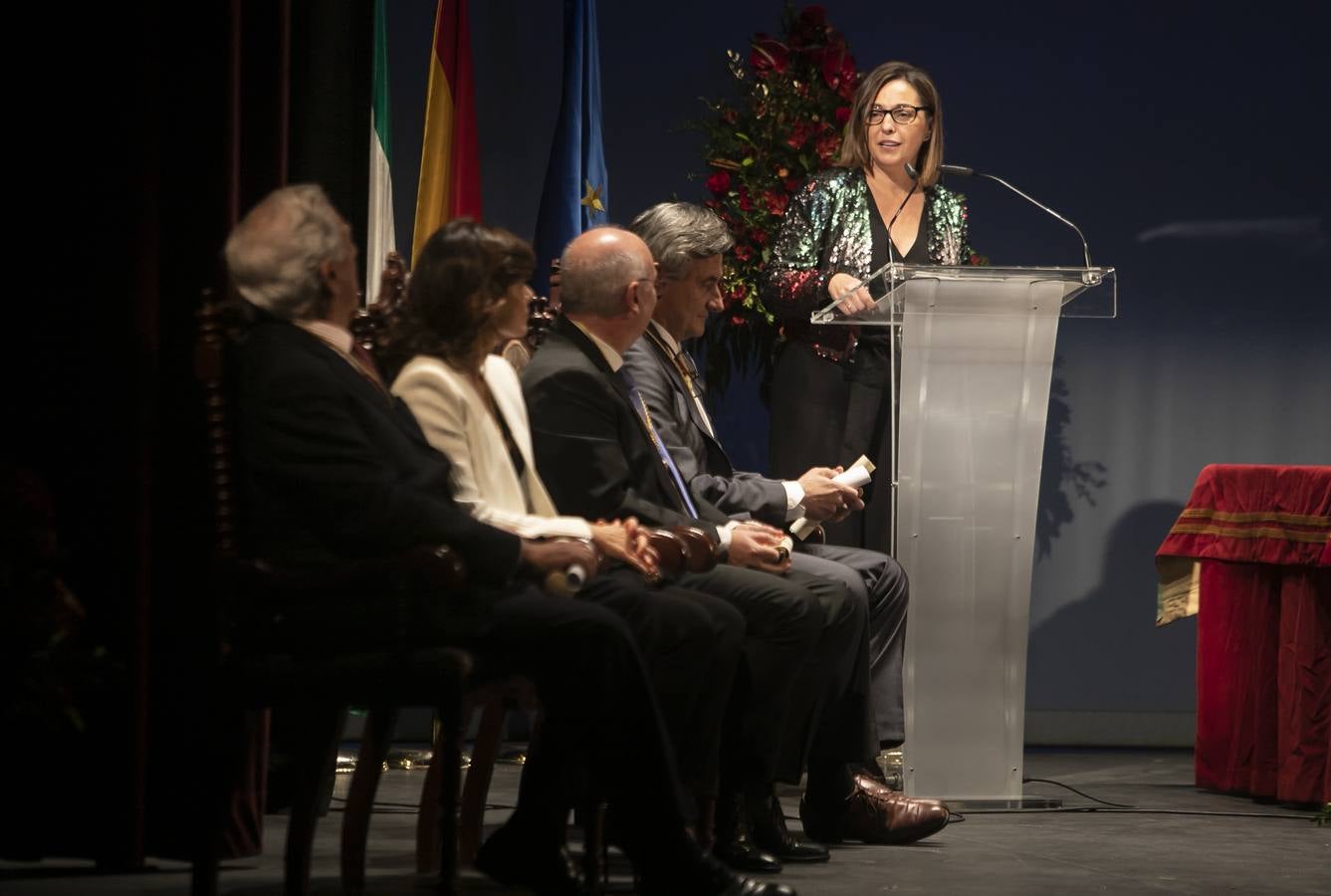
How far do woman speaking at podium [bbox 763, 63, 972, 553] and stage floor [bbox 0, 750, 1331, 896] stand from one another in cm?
98

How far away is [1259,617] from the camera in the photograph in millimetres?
4789

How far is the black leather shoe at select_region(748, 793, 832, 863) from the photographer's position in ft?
11.8

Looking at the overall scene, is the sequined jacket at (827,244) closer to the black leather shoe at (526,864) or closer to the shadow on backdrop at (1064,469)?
the shadow on backdrop at (1064,469)

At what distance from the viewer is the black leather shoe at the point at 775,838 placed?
3.61 metres

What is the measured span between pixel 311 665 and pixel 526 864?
0.47 metres

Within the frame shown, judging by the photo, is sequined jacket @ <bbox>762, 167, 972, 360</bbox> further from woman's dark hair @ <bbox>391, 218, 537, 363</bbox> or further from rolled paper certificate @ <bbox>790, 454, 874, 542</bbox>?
woman's dark hair @ <bbox>391, 218, 537, 363</bbox>

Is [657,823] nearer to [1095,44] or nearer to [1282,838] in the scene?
[1282,838]

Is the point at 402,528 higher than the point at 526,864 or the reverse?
higher

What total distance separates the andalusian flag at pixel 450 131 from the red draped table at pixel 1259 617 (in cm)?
229

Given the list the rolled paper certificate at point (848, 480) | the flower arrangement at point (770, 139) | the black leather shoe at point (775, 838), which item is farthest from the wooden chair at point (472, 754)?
the flower arrangement at point (770, 139)

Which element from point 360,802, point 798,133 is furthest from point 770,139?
point 360,802

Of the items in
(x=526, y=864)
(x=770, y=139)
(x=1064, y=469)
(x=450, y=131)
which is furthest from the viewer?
(x=1064, y=469)

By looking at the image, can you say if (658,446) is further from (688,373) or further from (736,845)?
(736,845)

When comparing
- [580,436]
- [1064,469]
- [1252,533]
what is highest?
[580,436]
